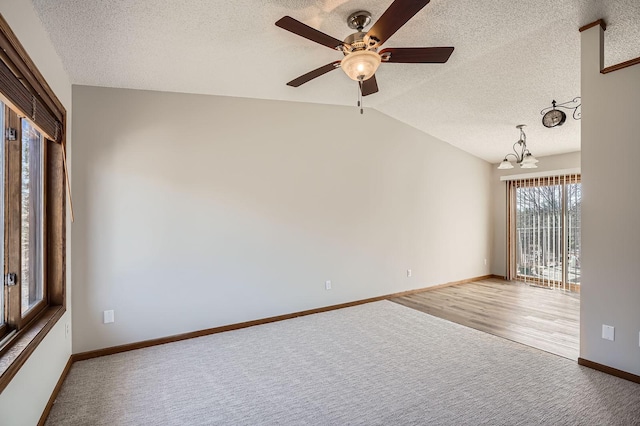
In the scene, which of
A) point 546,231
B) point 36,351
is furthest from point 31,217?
point 546,231

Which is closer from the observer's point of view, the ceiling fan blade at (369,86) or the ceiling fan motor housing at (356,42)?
the ceiling fan motor housing at (356,42)

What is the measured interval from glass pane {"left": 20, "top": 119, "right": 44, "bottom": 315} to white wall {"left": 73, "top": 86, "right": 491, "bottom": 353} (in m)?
0.59

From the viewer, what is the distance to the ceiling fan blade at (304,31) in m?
1.88

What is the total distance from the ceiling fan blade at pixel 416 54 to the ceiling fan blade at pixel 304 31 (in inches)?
13.6

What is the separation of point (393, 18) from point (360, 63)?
13.9 inches

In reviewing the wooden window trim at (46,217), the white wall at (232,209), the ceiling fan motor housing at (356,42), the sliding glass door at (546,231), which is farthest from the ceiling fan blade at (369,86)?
the sliding glass door at (546,231)

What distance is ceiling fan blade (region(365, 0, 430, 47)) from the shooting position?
1.73 metres

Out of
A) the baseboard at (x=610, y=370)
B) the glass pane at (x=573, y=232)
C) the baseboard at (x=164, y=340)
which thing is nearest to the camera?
the baseboard at (x=164, y=340)

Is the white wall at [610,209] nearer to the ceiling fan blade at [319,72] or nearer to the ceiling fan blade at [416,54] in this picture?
the ceiling fan blade at [416,54]

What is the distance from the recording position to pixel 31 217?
7.73ft

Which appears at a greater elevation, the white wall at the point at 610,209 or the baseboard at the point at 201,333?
the white wall at the point at 610,209

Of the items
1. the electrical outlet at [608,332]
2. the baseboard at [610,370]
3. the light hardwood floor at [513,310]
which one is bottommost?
the light hardwood floor at [513,310]

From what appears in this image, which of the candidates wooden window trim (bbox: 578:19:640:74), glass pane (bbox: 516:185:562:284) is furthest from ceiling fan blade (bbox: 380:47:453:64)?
glass pane (bbox: 516:185:562:284)

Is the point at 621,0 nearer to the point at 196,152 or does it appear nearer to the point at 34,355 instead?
the point at 196,152
